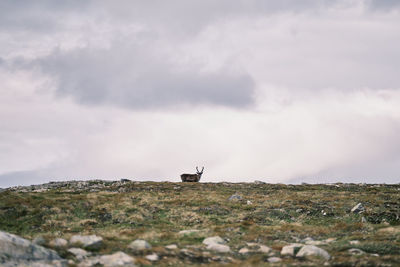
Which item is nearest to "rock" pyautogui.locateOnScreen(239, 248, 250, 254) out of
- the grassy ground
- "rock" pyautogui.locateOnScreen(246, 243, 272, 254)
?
the grassy ground

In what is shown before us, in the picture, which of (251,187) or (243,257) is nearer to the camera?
(243,257)

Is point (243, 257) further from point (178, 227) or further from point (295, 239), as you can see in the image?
point (178, 227)

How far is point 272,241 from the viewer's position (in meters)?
22.3

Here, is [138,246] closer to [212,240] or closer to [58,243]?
[58,243]

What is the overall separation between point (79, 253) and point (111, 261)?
1751 millimetres

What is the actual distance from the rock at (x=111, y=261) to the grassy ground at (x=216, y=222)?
0.54m

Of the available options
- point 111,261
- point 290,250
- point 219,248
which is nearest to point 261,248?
point 290,250

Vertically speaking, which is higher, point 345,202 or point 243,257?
point 345,202

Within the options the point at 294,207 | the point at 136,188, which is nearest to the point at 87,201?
the point at 136,188

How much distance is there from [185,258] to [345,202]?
25.0m

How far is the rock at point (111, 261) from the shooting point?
1551cm

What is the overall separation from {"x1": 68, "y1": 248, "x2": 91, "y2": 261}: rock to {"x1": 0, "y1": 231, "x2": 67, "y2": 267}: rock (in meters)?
0.69

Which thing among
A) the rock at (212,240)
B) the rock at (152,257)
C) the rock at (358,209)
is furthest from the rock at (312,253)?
the rock at (358,209)

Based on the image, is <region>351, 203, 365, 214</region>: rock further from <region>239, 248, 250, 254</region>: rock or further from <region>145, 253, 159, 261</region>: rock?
<region>145, 253, 159, 261</region>: rock
